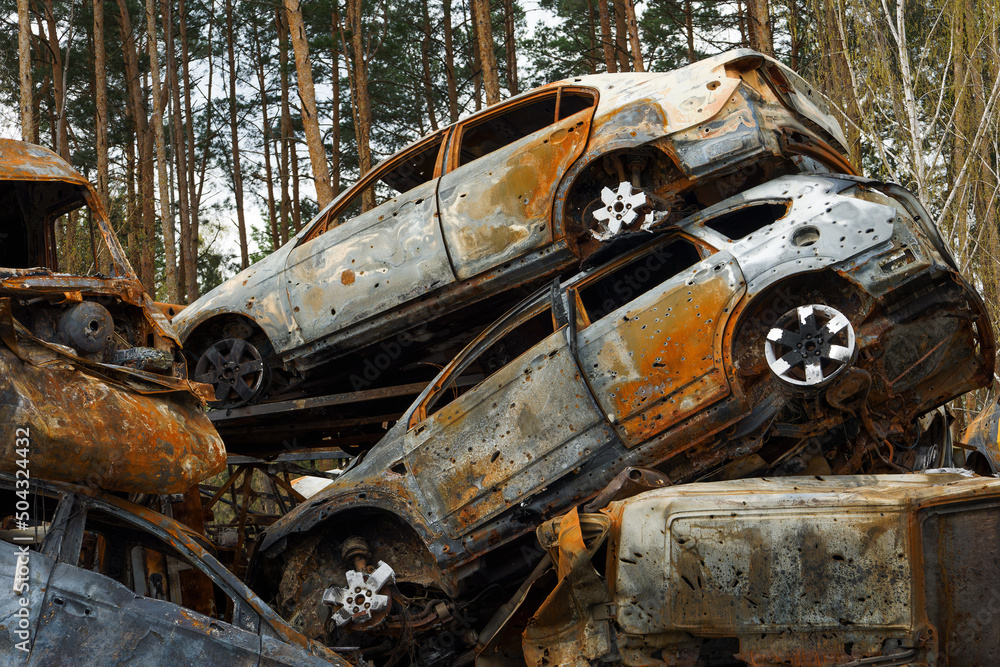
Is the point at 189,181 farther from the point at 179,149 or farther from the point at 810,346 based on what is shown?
the point at 810,346

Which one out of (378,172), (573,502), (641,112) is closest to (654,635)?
(573,502)

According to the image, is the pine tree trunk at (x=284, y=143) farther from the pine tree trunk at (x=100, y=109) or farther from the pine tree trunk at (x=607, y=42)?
the pine tree trunk at (x=607, y=42)

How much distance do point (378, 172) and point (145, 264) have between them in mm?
12648

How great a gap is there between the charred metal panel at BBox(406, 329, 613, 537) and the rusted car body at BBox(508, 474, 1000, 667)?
2.72 feet

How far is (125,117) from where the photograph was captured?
23.5 metres

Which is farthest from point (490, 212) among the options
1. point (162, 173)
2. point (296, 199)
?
point (296, 199)

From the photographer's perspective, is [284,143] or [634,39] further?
[284,143]

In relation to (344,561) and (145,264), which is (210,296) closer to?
(344,561)

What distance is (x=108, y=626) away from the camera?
3689 mm

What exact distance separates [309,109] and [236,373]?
4122 mm

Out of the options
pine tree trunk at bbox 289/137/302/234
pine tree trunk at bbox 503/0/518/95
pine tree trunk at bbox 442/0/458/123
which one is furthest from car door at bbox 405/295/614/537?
pine tree trunk at bbox 289/137/302/234

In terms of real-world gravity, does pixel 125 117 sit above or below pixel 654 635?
above

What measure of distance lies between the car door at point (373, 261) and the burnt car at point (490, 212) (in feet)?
0.04

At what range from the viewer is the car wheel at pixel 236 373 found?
7293 millimetres
